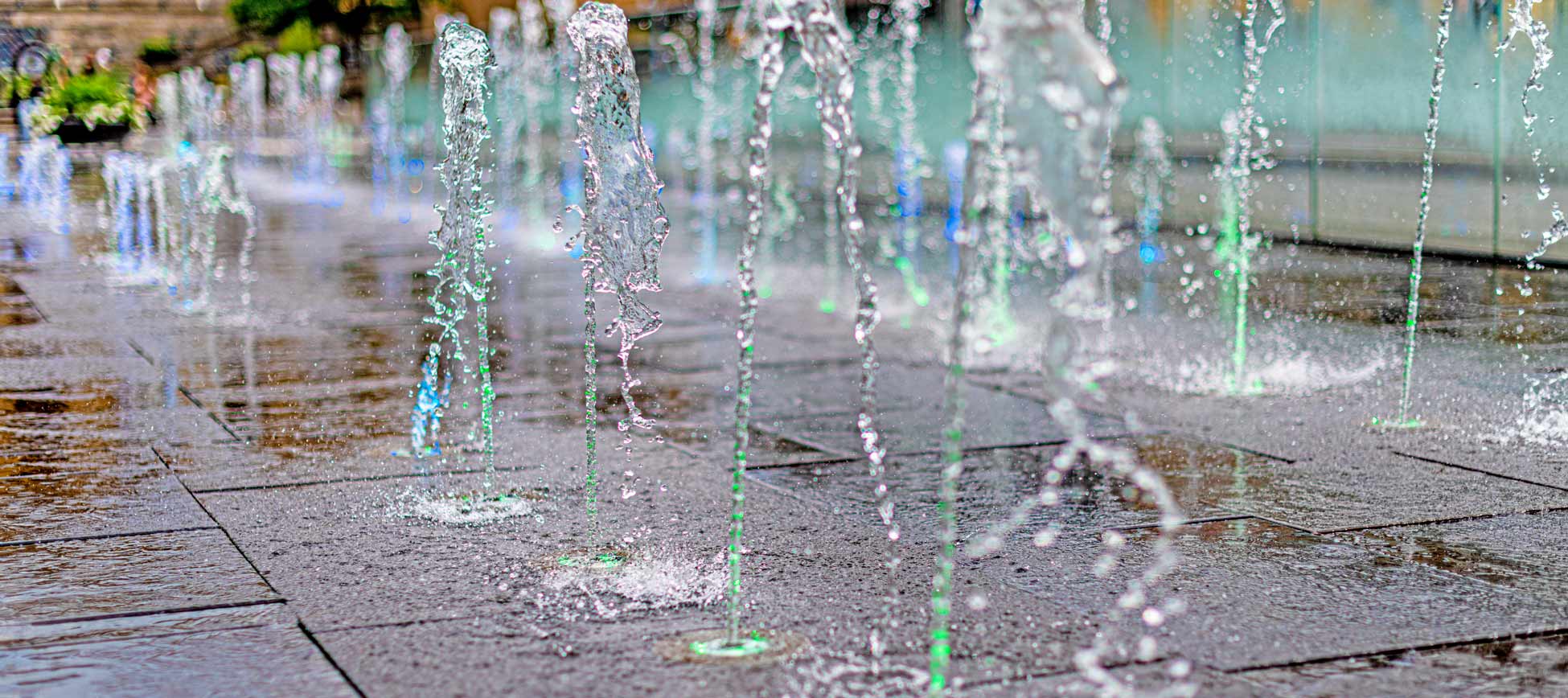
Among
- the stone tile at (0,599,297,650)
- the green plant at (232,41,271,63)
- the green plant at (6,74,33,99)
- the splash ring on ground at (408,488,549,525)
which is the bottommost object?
the stone tile at (0,599,297,650)

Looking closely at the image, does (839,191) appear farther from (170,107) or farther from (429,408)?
(170,107)

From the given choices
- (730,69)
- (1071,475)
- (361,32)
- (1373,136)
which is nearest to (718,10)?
(730,69)

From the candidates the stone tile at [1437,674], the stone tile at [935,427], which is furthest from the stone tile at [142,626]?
the stone tile at [935,427]

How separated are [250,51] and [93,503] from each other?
53.8m

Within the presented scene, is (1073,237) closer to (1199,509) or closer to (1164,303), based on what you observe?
(1199,509)

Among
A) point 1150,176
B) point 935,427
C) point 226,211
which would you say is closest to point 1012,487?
point 935,427

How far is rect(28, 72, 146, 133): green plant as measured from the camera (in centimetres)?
3131

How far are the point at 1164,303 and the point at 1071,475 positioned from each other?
4492mm

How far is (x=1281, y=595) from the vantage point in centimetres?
421

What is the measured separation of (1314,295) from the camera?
1018 centimetres

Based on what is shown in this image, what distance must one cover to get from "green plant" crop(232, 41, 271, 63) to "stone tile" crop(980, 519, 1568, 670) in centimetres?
5470

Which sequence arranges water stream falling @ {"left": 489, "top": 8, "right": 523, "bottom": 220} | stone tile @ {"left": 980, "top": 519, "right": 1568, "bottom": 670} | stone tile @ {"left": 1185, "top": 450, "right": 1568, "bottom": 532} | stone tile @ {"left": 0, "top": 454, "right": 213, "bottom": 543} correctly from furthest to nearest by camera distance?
1. water stream falling @ {"left": 489, "top": 8, "right": 523, "bottom": 220}
2. stone tile @ {"left": 1185, "top": 450, "right": 1568, "bottom": 532}
3. stone tile @ {"left": 0, "top": 454, "right": 213, "bottom": 543}
4. stone tile @ {"left": 980, "top": 519, "right": 1568, "bottom": 670}

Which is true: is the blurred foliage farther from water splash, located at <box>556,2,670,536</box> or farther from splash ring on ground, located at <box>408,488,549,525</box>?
splash ring on ground, located at <box>408,488,549,525</box>

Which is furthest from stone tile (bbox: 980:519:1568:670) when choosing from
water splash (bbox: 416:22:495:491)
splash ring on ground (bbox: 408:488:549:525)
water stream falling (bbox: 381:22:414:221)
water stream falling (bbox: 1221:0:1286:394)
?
water stream falling (bbox: 381:22:414:221)
